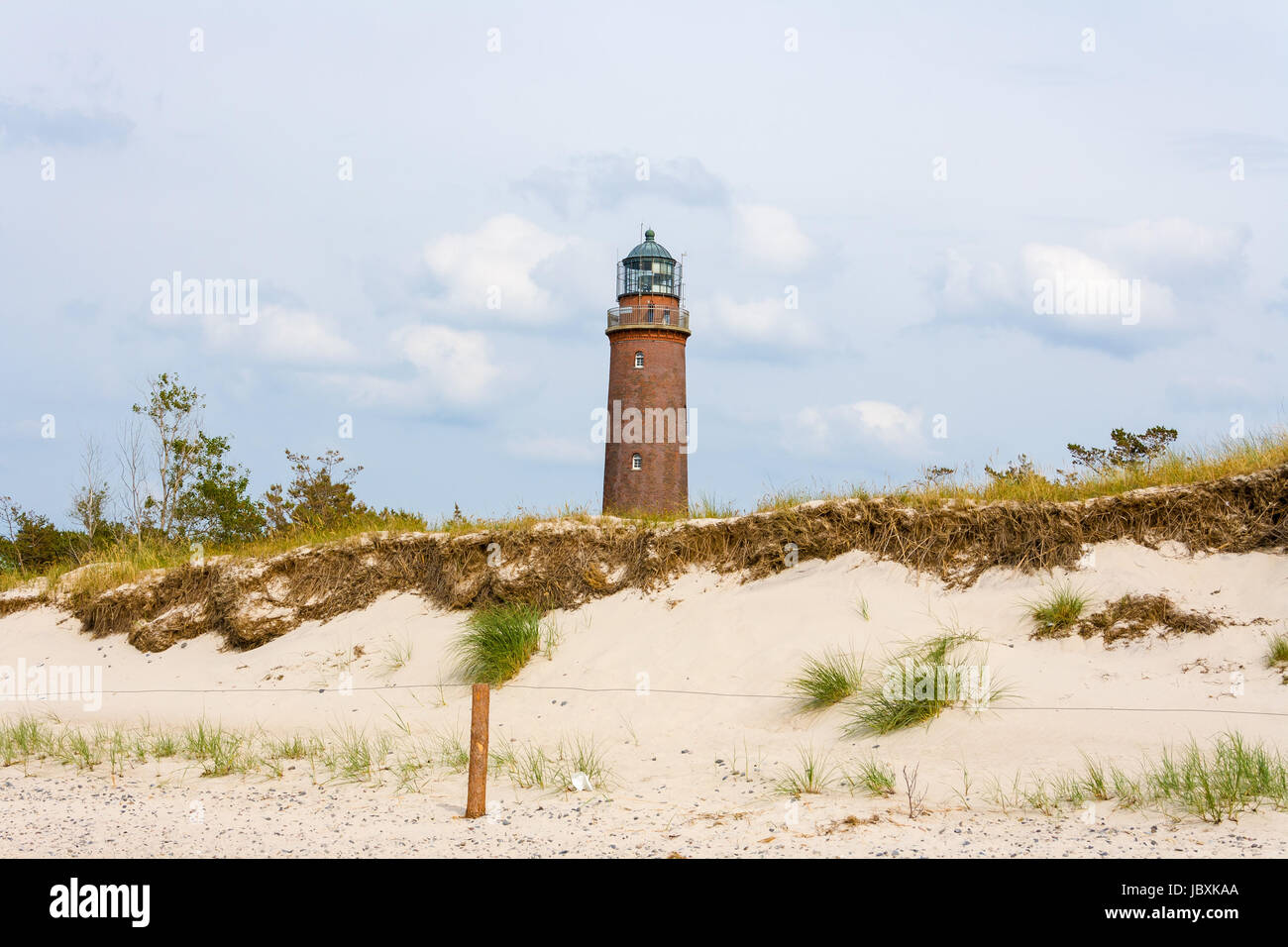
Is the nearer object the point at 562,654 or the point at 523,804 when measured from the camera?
the point at 523,804

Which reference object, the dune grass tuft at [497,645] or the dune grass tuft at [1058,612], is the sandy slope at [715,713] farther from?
the dune grass tuft at [497,645]

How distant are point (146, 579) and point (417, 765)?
9.19m

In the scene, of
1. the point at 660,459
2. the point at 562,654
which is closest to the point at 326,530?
the point at 562,654

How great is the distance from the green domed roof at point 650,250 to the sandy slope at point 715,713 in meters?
22.9

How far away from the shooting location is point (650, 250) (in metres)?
35.8

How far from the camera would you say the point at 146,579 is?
16641 mm

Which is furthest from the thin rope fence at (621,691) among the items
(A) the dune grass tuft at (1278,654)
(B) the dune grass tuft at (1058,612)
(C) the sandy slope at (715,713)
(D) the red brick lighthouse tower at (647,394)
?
(D) the red brick lighthouse tower at (647,394)

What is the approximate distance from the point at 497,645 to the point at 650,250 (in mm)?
25207

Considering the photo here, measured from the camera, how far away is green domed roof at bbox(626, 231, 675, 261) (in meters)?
35.4

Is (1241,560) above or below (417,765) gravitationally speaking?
above

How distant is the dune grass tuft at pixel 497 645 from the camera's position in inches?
488

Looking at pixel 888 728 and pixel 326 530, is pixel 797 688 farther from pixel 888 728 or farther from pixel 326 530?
pixel 326 530

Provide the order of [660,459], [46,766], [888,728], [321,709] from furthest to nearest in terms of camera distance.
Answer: [660,459], [321,709], [46,766], [888,728]
